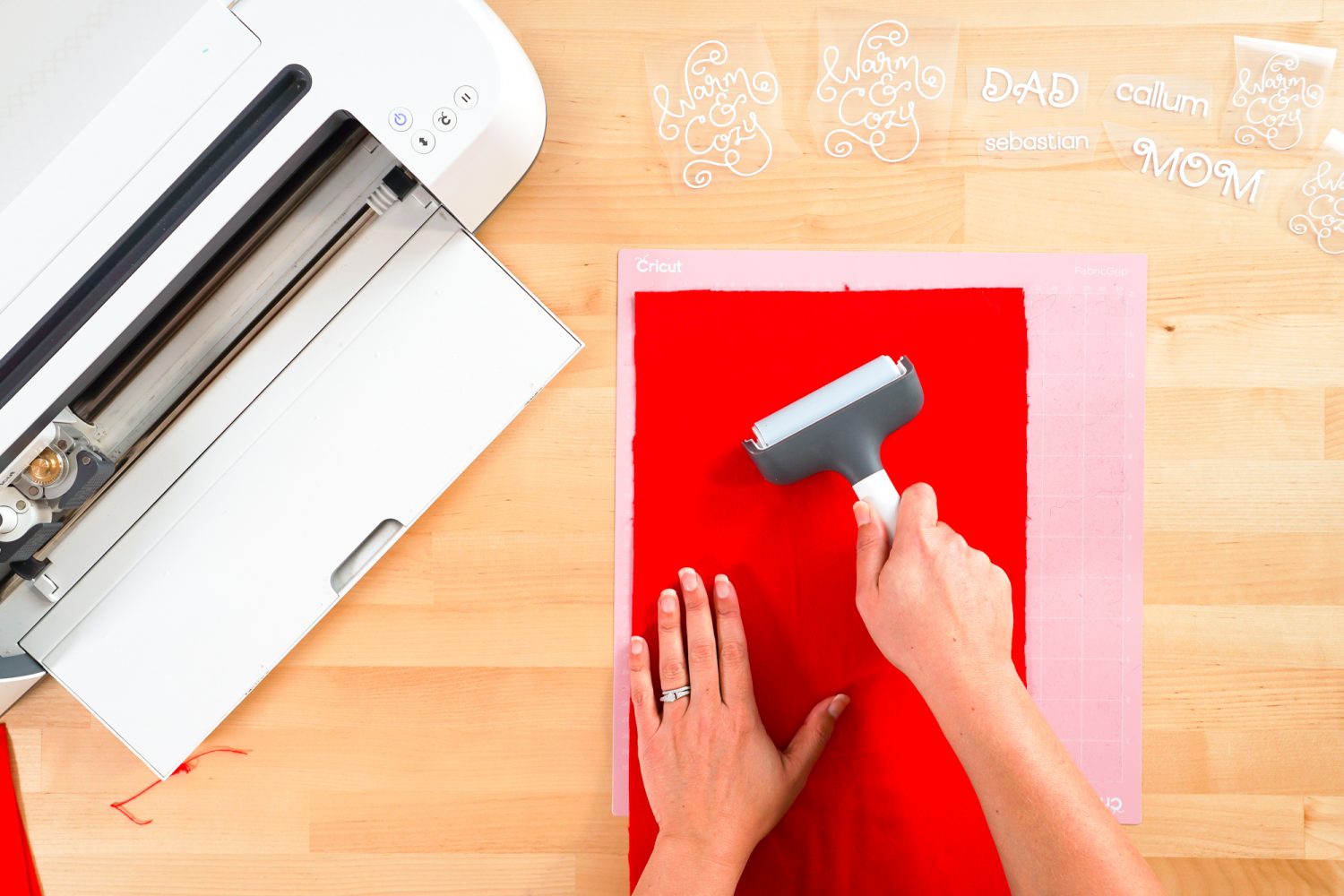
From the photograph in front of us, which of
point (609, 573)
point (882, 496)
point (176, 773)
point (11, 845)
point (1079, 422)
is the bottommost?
point (11, 845)

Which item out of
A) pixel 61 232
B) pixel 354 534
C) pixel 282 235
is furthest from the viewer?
pixel 354 534

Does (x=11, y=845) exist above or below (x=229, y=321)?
below

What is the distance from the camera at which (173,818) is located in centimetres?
73

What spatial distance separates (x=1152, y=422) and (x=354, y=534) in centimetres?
70

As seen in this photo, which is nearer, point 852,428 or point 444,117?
point 444,117

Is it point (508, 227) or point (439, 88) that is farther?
point (508, 227)

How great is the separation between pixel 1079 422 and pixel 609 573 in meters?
0.44

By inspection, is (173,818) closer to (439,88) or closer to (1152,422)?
(439,88)

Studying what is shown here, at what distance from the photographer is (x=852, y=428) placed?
0.66 meters

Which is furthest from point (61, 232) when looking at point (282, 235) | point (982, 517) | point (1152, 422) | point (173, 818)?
point (1152, 422)

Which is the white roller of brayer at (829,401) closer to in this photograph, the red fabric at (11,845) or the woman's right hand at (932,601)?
the woman's right hand at (932,601)

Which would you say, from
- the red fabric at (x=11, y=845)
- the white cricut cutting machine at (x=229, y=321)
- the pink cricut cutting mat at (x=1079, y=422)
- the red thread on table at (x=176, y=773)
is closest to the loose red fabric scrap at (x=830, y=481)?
the pink cricut cutting mat at (x=1079, y=422)

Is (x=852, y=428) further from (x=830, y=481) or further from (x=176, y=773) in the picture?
(x=176, y=773)

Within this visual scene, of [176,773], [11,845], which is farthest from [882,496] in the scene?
[11,845]
